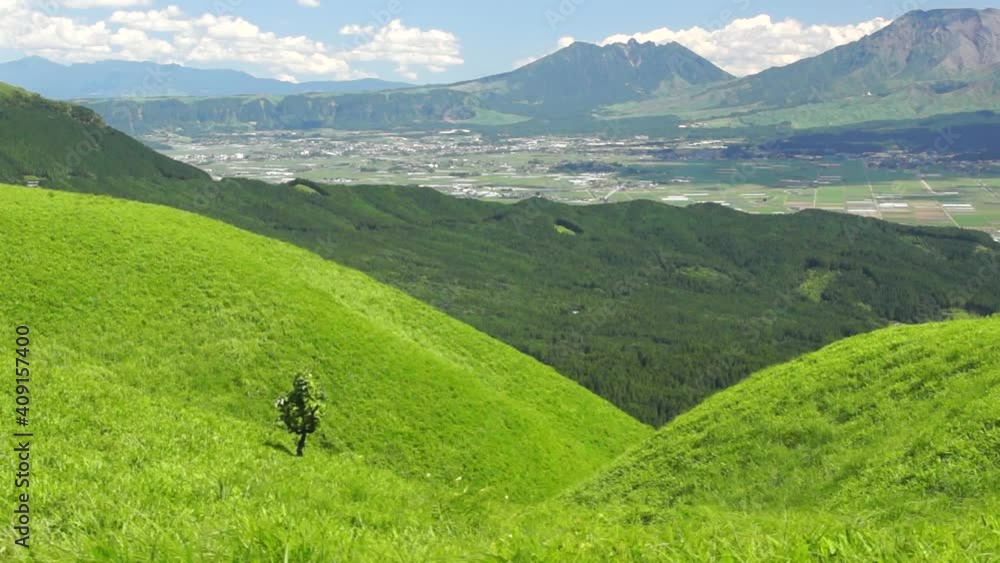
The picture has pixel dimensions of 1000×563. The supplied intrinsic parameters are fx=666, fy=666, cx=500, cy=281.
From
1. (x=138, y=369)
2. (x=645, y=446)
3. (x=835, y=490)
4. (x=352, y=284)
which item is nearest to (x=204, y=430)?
(x=138, y=369)

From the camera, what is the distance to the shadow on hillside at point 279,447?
35.8 metres

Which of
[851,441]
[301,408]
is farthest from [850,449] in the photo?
[301,408]

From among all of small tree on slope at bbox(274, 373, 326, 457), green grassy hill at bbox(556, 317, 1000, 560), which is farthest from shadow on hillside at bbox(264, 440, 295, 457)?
green grassy hill at bbox(556, 317, 1000, 560)

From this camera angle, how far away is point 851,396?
113 feet

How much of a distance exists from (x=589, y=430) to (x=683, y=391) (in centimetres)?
11048

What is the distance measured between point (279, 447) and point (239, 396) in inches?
389

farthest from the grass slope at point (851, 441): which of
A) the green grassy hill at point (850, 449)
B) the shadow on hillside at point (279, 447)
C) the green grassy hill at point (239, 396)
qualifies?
the shadow on hillside at point (279, 447)

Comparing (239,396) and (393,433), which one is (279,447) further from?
(393,433)

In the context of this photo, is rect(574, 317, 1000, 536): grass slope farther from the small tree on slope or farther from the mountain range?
the small tree on slope

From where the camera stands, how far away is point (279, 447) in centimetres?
3644

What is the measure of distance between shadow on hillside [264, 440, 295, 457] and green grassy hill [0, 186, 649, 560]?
20cm

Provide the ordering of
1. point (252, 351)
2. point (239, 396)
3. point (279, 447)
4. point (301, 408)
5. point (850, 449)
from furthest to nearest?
point (252, 351), point (239, 396), point (279, 447), point (301, 408), point (850, 449)

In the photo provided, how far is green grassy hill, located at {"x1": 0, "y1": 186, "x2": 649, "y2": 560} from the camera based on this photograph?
20.3m

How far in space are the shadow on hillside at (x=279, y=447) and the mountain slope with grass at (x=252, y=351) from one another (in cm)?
49
